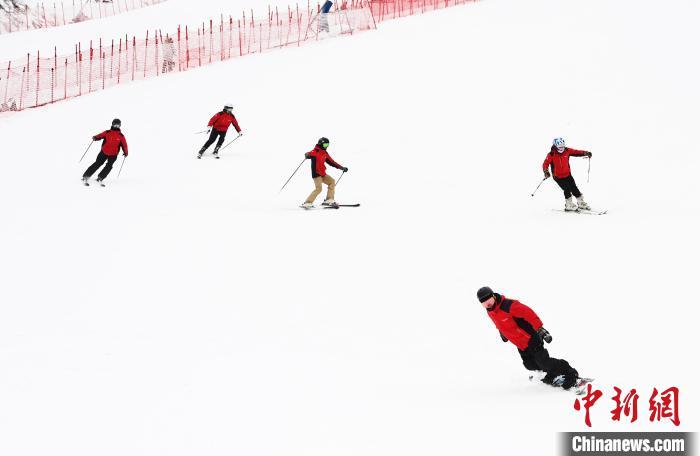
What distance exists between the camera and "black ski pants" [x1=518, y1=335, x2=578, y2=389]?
6463 millimetres

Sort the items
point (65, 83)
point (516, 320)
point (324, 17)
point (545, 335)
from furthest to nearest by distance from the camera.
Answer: point (324, 17) < point (65, 83) < point (516, 320) < point (545, 335)

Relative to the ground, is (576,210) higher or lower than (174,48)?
lower

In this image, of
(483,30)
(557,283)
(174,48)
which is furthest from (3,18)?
(557,283)

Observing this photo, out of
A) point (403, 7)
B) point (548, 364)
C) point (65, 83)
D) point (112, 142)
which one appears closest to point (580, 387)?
point (548, 364)

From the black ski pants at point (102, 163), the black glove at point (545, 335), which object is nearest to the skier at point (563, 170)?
the black glove at point (545, 335)

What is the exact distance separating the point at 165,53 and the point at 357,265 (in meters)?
21.0

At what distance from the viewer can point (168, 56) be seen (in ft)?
94.8

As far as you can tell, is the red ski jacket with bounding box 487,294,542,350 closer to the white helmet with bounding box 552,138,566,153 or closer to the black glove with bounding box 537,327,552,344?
the black glove with bounding box 537,327,552,344

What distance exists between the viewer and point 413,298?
9328 mm

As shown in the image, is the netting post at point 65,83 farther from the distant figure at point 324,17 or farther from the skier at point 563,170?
the skier at point 563,170

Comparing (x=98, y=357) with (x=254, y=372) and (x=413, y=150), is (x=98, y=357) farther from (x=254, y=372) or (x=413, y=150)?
(x=413, y=150)

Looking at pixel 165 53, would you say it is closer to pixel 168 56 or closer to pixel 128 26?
pixel 168 56

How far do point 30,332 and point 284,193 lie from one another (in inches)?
309

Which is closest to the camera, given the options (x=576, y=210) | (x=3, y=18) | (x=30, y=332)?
(x=30, y=332)
